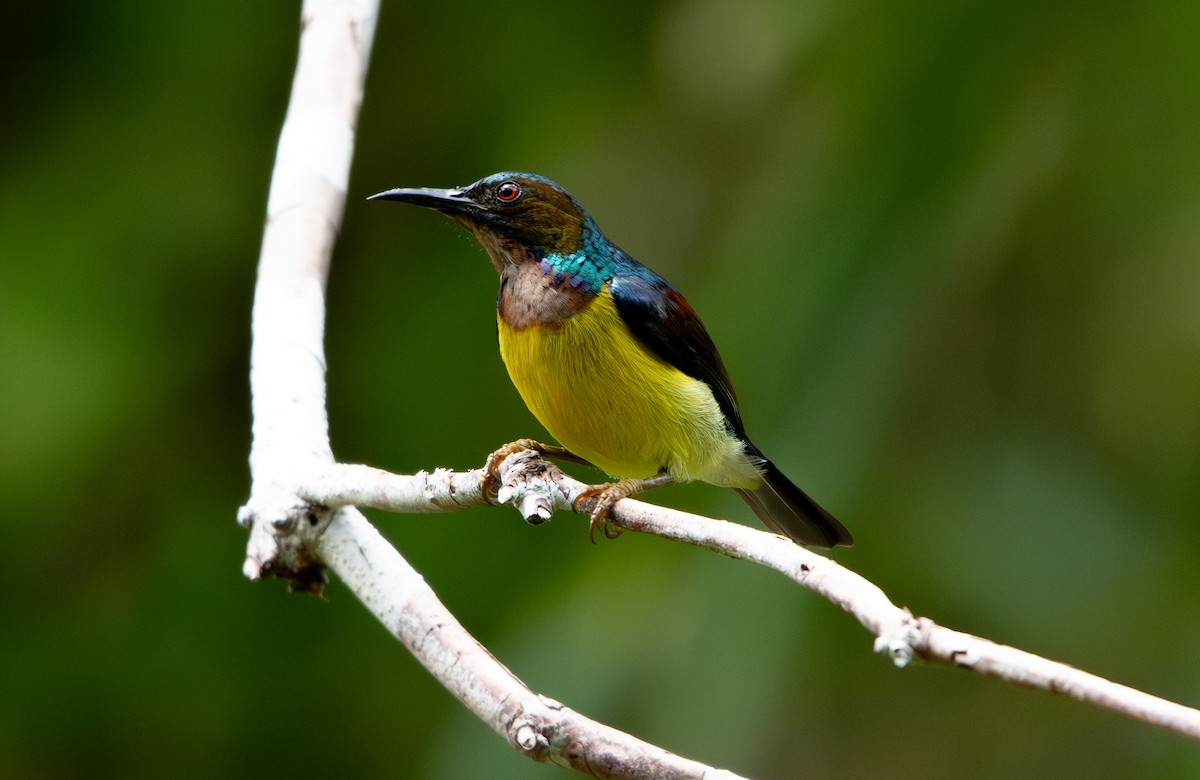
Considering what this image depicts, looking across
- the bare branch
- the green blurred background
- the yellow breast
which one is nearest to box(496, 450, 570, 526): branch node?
the bare branch

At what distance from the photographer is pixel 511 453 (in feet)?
10.1

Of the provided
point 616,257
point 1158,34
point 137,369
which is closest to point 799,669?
point 616,257

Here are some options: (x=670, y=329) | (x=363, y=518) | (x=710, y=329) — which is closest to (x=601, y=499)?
(x=363, y=518)

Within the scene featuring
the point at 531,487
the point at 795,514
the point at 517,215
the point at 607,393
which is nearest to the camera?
the point at 531,487

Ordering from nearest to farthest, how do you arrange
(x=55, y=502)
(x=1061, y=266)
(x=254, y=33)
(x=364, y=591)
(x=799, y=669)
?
1. (x=364, y=591)
2. (x=799, y=669)
3. (x=1061, y=266)
4. (x=55, y=502)
5. (x=254, y=33)

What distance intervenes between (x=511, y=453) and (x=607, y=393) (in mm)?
393

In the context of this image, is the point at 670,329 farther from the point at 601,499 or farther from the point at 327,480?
the point at 327,480

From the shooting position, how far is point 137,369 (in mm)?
5625

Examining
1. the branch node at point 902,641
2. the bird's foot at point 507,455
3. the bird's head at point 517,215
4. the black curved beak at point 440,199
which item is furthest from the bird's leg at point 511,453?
the branch node at point 902,641

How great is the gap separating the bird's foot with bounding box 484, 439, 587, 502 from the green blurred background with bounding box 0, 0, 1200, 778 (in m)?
0.92

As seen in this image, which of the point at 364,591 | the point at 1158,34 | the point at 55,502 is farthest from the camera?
the point at 55,502

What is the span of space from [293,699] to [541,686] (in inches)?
61.0

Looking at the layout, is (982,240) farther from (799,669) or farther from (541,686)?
(541,686)

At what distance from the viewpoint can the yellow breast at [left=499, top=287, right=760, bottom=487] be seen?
334cm
